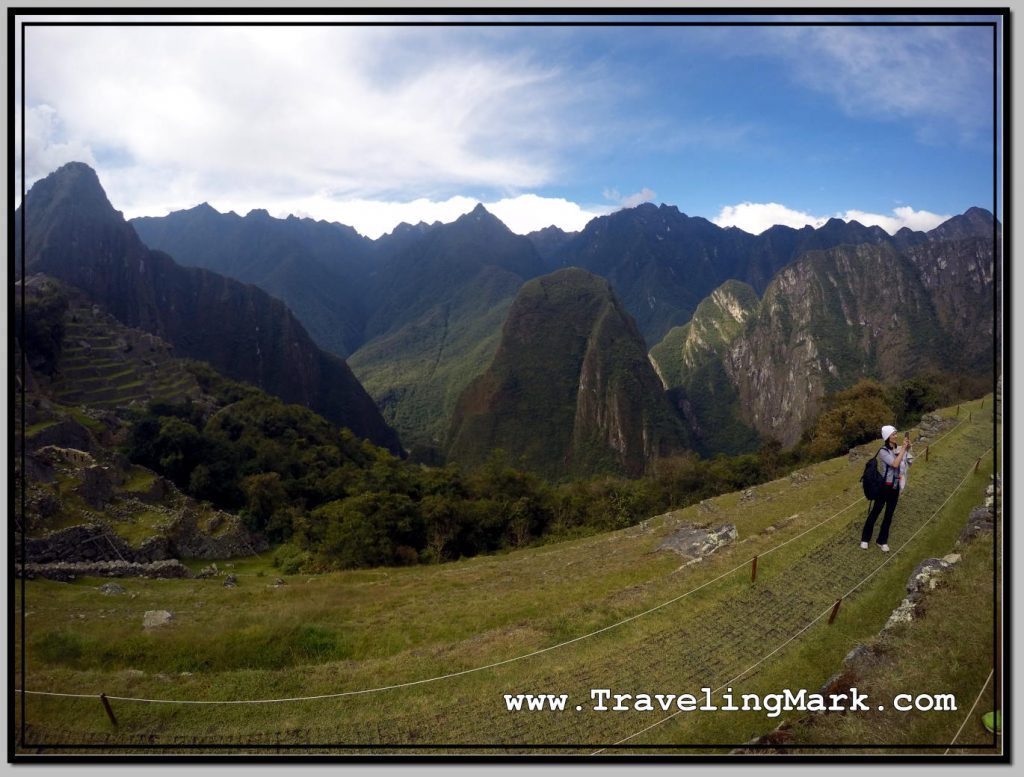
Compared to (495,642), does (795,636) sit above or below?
above

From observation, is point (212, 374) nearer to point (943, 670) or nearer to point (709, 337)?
point (943, 670)

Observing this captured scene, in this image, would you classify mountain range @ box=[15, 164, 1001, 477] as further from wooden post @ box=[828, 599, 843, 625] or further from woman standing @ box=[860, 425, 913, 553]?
wooden post @ box=[828, 599, 843, 625]

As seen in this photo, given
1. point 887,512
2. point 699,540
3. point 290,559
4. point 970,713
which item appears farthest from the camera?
point 290,559

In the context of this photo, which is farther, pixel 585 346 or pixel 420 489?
pixel 585 346

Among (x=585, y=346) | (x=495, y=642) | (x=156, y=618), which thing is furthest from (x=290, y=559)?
(x=585, y=346)

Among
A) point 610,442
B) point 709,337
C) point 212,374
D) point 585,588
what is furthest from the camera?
point 709,337

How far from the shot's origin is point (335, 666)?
6457 millimetres

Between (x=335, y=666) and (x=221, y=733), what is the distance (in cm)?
154

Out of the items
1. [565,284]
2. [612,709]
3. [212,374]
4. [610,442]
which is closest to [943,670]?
[612,709]

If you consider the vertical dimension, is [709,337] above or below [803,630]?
above

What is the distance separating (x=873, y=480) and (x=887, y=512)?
720mm

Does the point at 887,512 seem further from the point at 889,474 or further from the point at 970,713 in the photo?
the point at 970,713

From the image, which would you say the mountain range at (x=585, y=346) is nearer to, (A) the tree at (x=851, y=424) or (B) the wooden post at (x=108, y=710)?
(A) the tree at (x=851, y=424)

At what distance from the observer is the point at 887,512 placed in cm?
696
